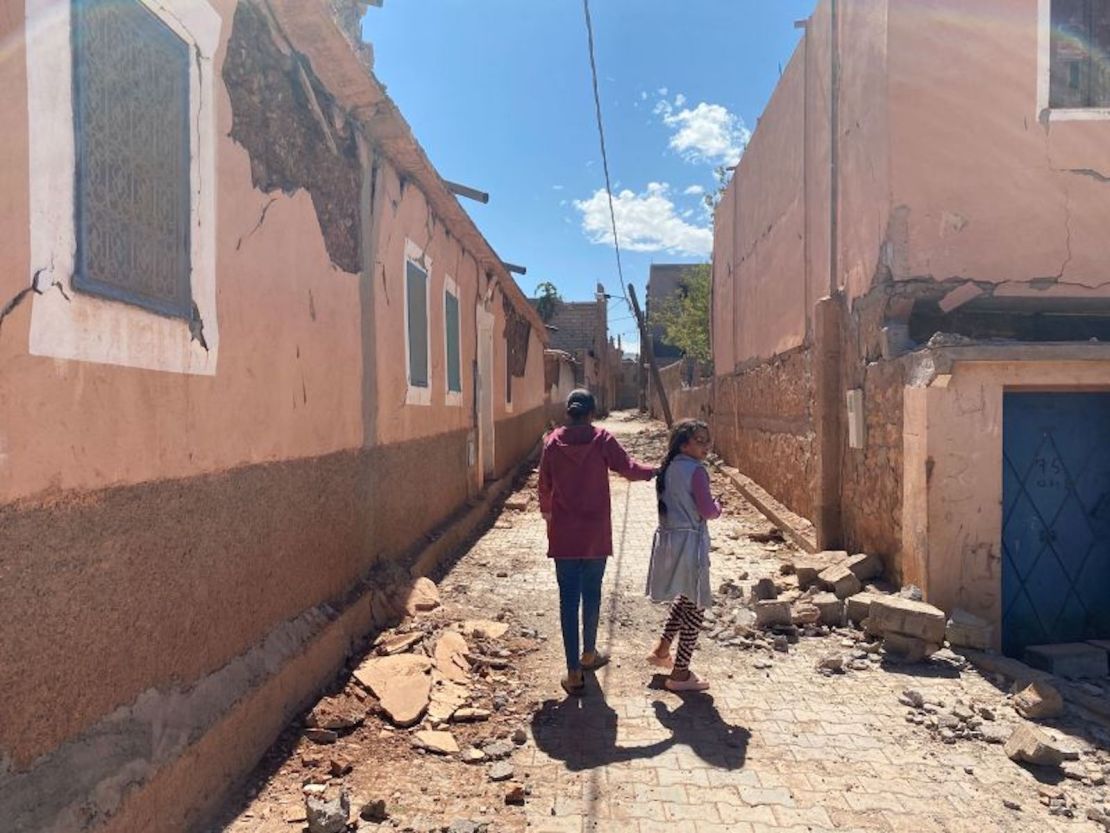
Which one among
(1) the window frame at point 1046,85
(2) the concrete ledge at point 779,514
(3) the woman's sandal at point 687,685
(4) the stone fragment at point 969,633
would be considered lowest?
(3) the woman's sandal at point 687,685

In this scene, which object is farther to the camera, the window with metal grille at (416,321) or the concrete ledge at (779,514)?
the concrete ledge at (779,514)

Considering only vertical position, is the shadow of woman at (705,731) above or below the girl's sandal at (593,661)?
below

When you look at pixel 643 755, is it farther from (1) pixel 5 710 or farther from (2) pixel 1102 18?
(2) pixel 1102 18

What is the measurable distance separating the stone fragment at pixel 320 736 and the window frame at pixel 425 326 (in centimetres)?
328

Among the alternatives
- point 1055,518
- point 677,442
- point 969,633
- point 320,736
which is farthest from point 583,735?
point 1055,518

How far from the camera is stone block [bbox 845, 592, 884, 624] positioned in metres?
5.02

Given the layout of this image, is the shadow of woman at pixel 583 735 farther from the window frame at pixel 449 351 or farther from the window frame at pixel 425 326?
the window frame at pixel 449 351

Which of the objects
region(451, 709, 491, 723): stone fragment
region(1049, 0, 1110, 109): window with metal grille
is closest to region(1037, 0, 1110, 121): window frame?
region(1049, 0, 1110, 109): window with metal grille

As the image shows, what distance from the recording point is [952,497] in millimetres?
4930

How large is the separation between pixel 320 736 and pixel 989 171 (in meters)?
5.86

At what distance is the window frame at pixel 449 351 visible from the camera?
7.98 m

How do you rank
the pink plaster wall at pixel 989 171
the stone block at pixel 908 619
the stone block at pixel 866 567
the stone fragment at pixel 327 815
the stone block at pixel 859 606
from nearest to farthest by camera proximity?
the stone fragment at pixel 327 815 < the stone block at pixel 908 619 < the stone block at pixel 859 606 < the pink plaster wall at pixel 989 171 < the stone block at pixel 866 567

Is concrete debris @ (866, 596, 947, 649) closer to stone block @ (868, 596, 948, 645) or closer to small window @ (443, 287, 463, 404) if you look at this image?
stone block @ (868, 596, 948, 645)

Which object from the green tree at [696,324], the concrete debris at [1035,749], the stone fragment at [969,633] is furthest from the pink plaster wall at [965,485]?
the green tree at [696,324]
